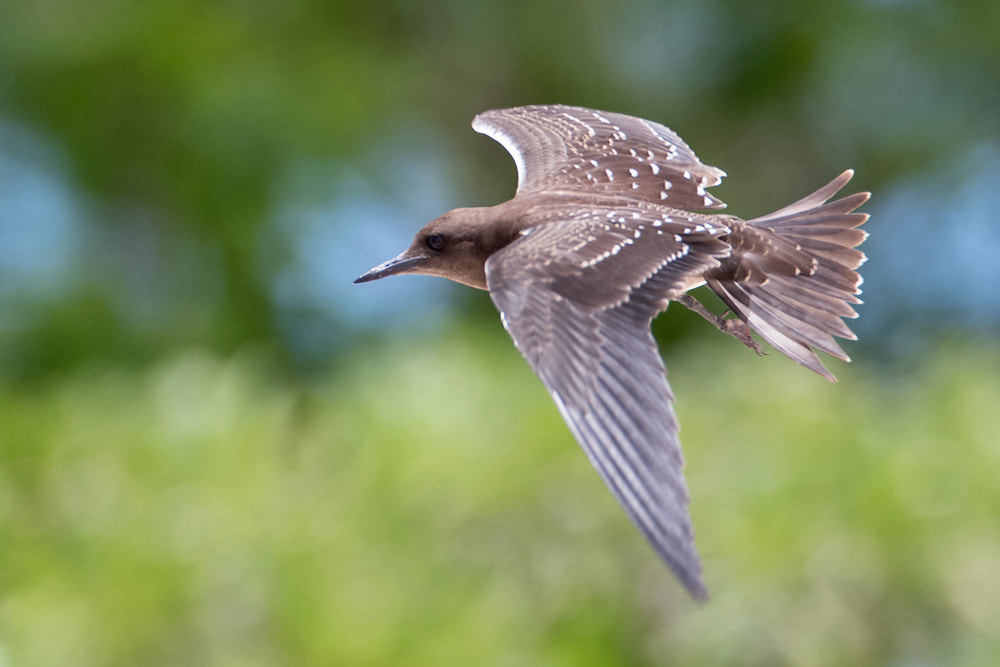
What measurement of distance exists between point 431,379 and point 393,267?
2874 millimetres

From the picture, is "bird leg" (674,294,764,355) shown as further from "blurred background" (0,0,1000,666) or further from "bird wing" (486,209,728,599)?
"blurred background" (0,0,1000,666)

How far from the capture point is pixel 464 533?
3.33 m

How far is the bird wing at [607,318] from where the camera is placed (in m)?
0.85

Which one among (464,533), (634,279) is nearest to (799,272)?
(634,279)

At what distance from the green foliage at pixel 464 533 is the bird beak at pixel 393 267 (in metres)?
1.52

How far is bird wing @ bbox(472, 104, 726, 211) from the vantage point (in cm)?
139

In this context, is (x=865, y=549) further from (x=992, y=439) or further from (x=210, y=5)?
(x=210, y=5)

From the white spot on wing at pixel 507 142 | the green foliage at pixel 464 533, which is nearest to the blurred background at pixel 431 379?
the green foliage at pixel 464 533

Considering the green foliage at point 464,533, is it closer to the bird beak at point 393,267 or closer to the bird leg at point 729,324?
the bird beak at point 393,267

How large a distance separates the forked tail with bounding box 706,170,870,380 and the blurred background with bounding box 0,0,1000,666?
157 cm

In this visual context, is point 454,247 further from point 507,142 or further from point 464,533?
point 464,533

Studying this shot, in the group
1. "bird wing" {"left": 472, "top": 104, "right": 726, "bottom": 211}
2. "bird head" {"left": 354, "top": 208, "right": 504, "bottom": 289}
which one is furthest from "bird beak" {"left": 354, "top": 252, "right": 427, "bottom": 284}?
"bird wing" {"left": 472, "top": 104, "right": 726, "bottom": 211}

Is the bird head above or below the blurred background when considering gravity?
above

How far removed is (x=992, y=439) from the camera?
12.0 feet
